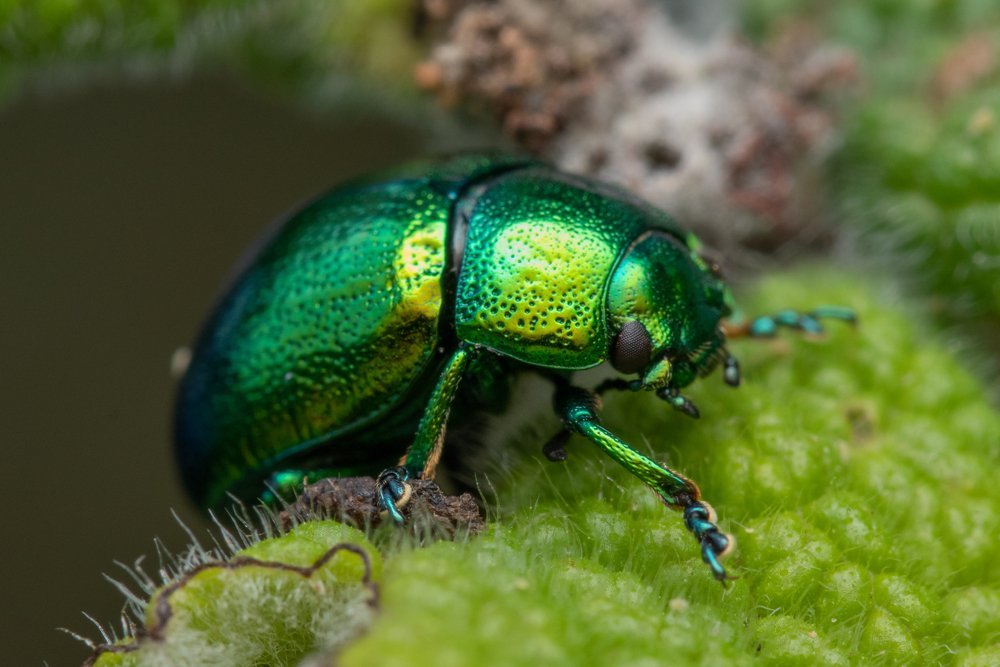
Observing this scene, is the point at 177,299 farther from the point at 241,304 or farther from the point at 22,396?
the point at 241,304

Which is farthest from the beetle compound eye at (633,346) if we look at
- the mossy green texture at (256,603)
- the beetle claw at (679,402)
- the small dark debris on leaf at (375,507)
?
the mossy green texture at (256,603)

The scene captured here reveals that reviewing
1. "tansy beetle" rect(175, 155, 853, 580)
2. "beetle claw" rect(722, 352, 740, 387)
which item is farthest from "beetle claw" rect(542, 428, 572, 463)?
"beetle claw" rect(722, 352, 740, 387)

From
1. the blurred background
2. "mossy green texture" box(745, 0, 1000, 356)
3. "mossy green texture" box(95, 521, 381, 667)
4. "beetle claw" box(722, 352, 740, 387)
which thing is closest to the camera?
"mossy green texture" box(95, 521, 381, 667)

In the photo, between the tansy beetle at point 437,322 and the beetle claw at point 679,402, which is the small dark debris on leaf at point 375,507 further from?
the beetle claw at point 679,402

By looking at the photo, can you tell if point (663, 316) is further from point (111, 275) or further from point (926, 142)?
point (111, 275)

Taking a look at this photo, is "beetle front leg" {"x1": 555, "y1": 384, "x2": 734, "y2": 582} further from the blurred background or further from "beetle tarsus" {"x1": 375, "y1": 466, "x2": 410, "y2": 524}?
the blurred background

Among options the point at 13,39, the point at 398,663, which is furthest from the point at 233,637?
the point at 13,39

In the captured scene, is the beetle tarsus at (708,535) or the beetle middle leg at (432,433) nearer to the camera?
the beetle tarsus at (708,535)

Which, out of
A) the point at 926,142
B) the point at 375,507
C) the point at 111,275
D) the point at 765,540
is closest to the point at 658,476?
the point at 765,540
